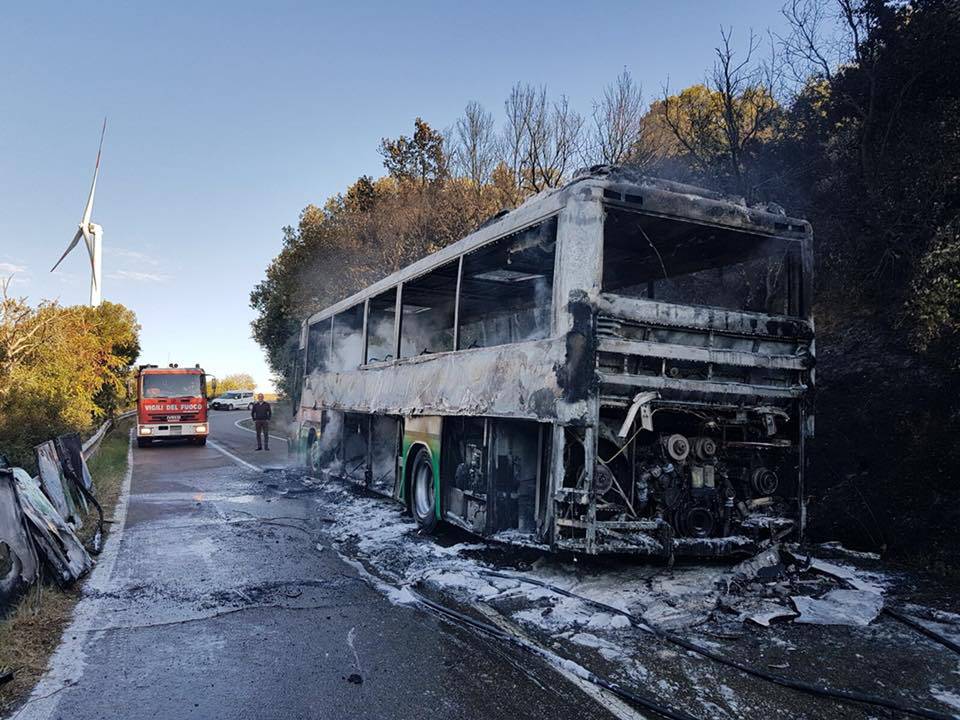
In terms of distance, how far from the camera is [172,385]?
68.4 ft

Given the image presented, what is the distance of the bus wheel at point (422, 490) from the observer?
7.65 meters

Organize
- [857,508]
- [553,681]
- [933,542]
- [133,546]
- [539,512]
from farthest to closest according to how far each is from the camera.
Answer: [857,508] → [133,546] → [933,542] → [539,512] → [553,681]

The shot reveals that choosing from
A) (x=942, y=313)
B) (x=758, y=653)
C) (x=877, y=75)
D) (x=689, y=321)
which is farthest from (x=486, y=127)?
(x=758, y=653)

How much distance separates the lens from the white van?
51.6 m

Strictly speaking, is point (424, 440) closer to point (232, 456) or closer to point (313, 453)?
point (313, 453)

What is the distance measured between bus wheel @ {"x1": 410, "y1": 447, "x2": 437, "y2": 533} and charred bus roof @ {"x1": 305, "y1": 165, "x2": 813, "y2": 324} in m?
2.75

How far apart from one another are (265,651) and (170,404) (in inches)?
724

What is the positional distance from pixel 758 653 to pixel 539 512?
198cm

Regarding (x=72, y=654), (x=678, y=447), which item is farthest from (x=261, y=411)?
(x=678, y=447)

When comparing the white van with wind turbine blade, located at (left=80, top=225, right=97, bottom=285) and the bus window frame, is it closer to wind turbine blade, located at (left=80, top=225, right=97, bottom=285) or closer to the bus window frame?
wind turbine blade, located at (left=80, top=225, right=97, bottom=285)

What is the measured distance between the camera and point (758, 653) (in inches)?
161

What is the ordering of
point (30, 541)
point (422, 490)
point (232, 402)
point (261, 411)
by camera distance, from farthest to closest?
point (232, 402)
point (261, 411)
point (422, 490)
point (30, 541)

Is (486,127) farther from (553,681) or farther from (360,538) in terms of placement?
(553,681)

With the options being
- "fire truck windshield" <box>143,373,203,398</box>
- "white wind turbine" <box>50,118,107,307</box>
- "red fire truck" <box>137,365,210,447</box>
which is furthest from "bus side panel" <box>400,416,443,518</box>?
"white wind turbine" <box>50,118,107,307</box>
